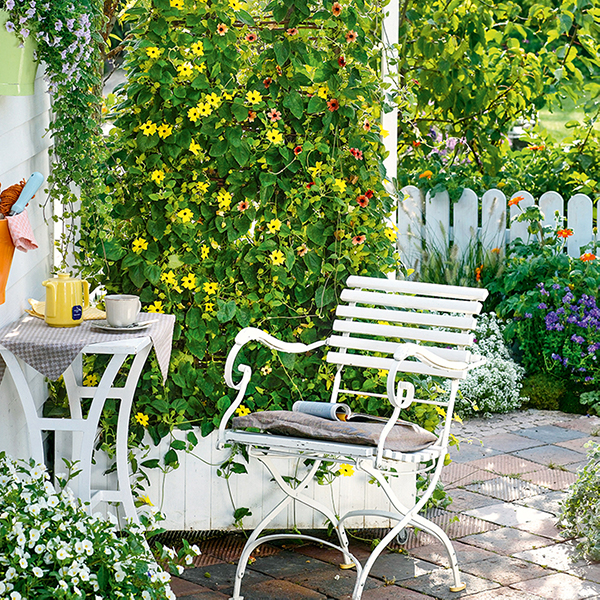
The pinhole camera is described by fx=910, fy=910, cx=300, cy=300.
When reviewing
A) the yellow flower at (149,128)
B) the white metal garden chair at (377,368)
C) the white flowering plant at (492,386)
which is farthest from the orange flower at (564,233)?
the yellow flower at (149,128)

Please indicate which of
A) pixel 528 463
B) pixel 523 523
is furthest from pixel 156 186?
pixel 528 463

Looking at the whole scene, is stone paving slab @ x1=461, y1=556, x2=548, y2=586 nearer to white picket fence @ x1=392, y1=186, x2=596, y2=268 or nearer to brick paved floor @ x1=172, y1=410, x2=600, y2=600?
brick paved floor @ x1=172, y1=410, x2=600, y2=600

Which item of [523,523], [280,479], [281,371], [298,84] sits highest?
[298,84]

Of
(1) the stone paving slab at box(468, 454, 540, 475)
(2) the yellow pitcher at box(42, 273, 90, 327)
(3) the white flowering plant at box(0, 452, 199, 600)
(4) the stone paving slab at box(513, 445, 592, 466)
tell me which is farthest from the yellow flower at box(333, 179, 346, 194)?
(4) the stone paving slab at box(513, 445, 592, 466)

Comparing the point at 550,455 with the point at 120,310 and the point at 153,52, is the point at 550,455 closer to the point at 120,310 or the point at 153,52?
the point at 120,310

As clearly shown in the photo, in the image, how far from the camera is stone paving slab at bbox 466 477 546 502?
3.76 m

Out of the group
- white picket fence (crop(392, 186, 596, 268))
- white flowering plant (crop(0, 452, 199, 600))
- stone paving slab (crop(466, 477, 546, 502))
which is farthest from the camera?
white picket fence (crop(392, 186, 596, 268))

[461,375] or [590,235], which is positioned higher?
[590,235]

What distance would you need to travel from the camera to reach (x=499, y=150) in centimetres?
584

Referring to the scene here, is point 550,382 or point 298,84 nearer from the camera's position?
point 298,84

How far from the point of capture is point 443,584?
2.97 meters

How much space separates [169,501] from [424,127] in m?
3.32

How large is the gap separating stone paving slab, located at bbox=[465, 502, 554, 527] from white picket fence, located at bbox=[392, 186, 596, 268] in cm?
215

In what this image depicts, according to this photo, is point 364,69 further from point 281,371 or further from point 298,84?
point 281,371
